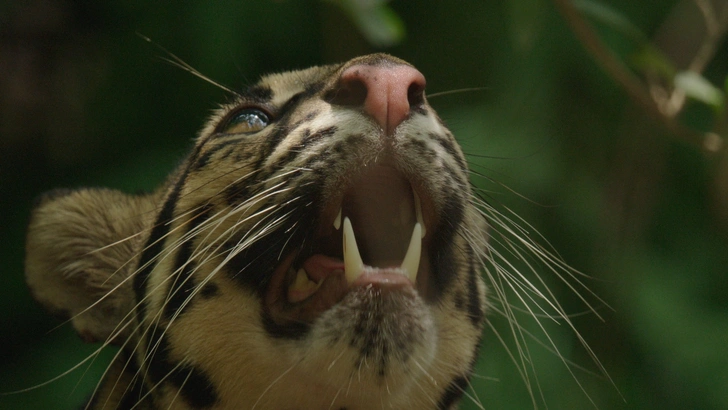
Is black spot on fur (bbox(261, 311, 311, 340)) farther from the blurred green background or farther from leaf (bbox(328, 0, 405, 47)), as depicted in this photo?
the blurred green background

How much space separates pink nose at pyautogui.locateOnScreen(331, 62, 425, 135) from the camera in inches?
88.0

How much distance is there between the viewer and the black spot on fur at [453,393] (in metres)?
2.73

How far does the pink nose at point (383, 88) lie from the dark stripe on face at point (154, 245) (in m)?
0.95

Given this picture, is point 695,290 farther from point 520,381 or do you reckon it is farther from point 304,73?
point 304,73

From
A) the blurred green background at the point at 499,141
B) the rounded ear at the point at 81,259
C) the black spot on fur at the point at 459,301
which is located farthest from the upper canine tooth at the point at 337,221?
the blurred green background at the point at 499,141

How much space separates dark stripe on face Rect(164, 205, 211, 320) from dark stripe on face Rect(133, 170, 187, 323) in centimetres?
12

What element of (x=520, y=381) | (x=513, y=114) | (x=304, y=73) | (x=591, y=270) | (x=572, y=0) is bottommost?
(x=520, y=381)

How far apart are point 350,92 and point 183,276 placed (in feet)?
2.93

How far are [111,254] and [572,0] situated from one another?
2.07 m

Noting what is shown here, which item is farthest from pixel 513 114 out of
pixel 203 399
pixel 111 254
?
pixel 203 399

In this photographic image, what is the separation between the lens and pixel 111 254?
130 inches

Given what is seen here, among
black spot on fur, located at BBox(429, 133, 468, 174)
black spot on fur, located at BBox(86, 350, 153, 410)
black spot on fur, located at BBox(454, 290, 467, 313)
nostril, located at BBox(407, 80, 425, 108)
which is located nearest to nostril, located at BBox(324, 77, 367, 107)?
nostril, located at BBox(407, 80, 425, 108)

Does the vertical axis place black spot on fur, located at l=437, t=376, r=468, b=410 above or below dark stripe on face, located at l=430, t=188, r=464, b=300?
below

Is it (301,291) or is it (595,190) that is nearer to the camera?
(301,291)
